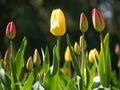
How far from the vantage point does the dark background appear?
11156 mm

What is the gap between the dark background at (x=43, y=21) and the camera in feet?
36.6

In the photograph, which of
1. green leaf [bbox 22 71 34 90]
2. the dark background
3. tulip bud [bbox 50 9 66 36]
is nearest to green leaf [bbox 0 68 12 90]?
green leaf [bbox 22 71 34 90]

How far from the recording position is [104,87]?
4.84 ft

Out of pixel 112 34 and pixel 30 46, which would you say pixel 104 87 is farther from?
pixel 112 34

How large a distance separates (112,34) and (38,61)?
35.8 feet

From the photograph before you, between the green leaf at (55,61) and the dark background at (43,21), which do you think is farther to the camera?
the dark background at (43,21)

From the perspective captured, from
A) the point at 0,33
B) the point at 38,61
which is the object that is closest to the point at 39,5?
the point at 0,33

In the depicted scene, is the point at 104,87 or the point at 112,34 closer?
the point at 104,87

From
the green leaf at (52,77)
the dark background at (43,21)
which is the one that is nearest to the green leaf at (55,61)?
the green leaf at (52,77)

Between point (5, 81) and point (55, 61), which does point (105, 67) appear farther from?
point (5, 81)

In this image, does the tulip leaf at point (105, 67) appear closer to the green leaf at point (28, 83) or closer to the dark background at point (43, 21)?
the green leaf at point (28, 83)

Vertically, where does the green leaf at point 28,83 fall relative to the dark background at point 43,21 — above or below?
above

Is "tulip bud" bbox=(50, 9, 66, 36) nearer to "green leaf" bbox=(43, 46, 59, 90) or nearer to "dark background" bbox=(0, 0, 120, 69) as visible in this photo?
"green leaf" bbox=(43, 46, 59, 90)

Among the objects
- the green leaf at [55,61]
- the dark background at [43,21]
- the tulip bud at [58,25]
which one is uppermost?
the tulip bud at [58,25]
